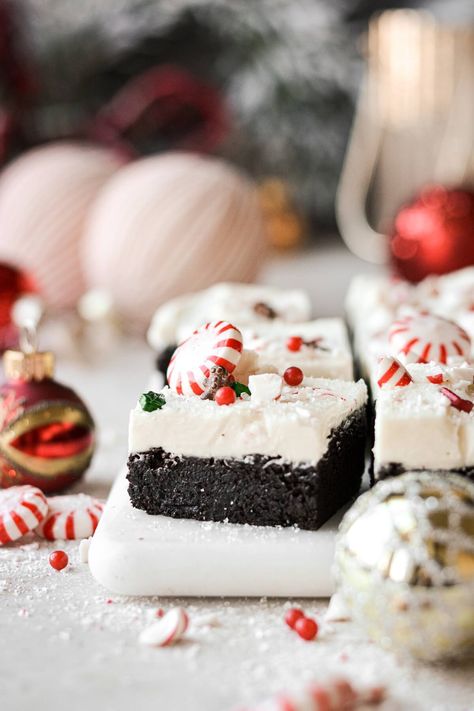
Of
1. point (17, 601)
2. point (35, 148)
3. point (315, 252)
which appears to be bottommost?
point (17, 601)

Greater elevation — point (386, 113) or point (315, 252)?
point (386, 113)

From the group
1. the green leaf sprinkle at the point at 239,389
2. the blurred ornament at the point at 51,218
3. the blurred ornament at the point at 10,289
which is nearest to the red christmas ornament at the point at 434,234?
the blurred ornament at the point at 51,218

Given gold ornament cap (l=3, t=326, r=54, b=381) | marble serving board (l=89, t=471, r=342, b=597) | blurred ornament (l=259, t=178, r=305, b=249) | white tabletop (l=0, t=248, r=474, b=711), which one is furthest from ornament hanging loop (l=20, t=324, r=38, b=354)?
blurred ornament (l=259, t=178, r=305, b=249)

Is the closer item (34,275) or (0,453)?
(0,453)

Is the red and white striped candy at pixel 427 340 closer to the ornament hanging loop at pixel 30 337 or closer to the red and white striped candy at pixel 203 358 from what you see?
the red and white striped candy at pixel 203 358

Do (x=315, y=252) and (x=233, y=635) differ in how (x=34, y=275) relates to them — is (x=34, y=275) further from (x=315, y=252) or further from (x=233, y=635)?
(x=233, y=635)

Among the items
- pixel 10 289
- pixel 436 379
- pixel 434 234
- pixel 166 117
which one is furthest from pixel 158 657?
pixel 166 117

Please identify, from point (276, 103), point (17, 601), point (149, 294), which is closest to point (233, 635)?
point (17, 601)

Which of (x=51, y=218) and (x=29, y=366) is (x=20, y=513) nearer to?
(x=29, y=366)
